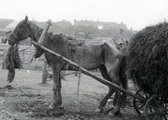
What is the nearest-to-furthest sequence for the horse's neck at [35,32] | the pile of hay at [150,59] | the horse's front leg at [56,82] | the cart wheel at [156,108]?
the pile of hay at [150,59], the cart wheel at [156,108], the horse's front leg at [56,82], the horse's neck at [35,32]

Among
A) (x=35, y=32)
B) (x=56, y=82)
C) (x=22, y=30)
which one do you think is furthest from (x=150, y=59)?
(x=22, y=30)

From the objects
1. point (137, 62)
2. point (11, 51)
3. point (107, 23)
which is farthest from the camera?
point (107, 23)

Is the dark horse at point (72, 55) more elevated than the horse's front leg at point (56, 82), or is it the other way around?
the dark horse at point (72, 55)

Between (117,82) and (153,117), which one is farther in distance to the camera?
(117,82)

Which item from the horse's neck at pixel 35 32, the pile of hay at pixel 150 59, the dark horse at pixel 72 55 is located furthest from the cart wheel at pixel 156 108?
the horse's neck at pixel 35 32

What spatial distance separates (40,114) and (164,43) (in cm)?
347

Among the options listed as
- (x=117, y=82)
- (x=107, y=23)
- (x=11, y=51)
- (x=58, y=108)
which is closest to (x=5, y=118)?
(x=58, y=108)

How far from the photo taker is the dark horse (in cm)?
813

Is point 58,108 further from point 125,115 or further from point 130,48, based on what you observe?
point 130,48

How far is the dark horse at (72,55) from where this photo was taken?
8.13m

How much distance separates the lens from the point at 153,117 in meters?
6.77

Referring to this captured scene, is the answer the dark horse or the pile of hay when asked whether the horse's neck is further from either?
the pile of hay

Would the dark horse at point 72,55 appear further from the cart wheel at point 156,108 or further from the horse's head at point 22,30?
the cart wheel at point 156,108

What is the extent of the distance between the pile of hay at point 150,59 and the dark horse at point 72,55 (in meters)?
1.20
